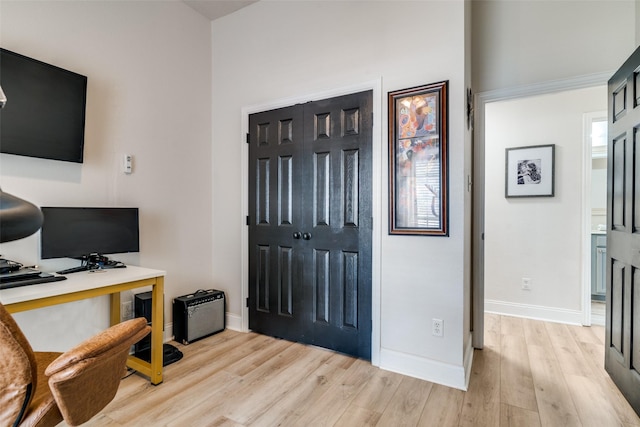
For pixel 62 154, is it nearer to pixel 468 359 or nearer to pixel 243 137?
pixel 243 137

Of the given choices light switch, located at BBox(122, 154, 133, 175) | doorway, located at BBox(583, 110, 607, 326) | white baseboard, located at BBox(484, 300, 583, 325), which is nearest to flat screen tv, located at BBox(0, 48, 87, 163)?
light switch, located at BBox(122, 154, 133, 175)

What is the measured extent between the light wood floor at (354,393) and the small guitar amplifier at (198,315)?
0.47ft

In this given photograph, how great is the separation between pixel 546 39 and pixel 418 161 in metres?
1.38

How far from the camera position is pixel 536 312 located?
345 centimetres

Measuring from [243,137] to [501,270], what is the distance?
316 cm

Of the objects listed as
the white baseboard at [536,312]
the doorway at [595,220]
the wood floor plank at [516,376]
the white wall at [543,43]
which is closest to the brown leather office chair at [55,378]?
the wood floor plank at [516,376]

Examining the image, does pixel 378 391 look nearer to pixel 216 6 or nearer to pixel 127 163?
pixel 127 163

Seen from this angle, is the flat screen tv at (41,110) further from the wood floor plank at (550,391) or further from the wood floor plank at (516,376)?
the wood floor plank at (550,391)

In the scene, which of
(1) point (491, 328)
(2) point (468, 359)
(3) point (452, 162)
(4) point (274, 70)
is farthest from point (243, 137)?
(1) point (491, 328)

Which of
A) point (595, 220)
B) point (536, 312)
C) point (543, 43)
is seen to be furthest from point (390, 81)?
point (595, 220)

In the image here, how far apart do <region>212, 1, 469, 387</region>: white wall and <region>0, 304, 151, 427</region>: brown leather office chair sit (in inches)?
69.5

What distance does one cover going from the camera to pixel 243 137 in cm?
306

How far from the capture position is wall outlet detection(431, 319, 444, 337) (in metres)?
2.16

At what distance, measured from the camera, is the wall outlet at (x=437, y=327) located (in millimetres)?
2156
